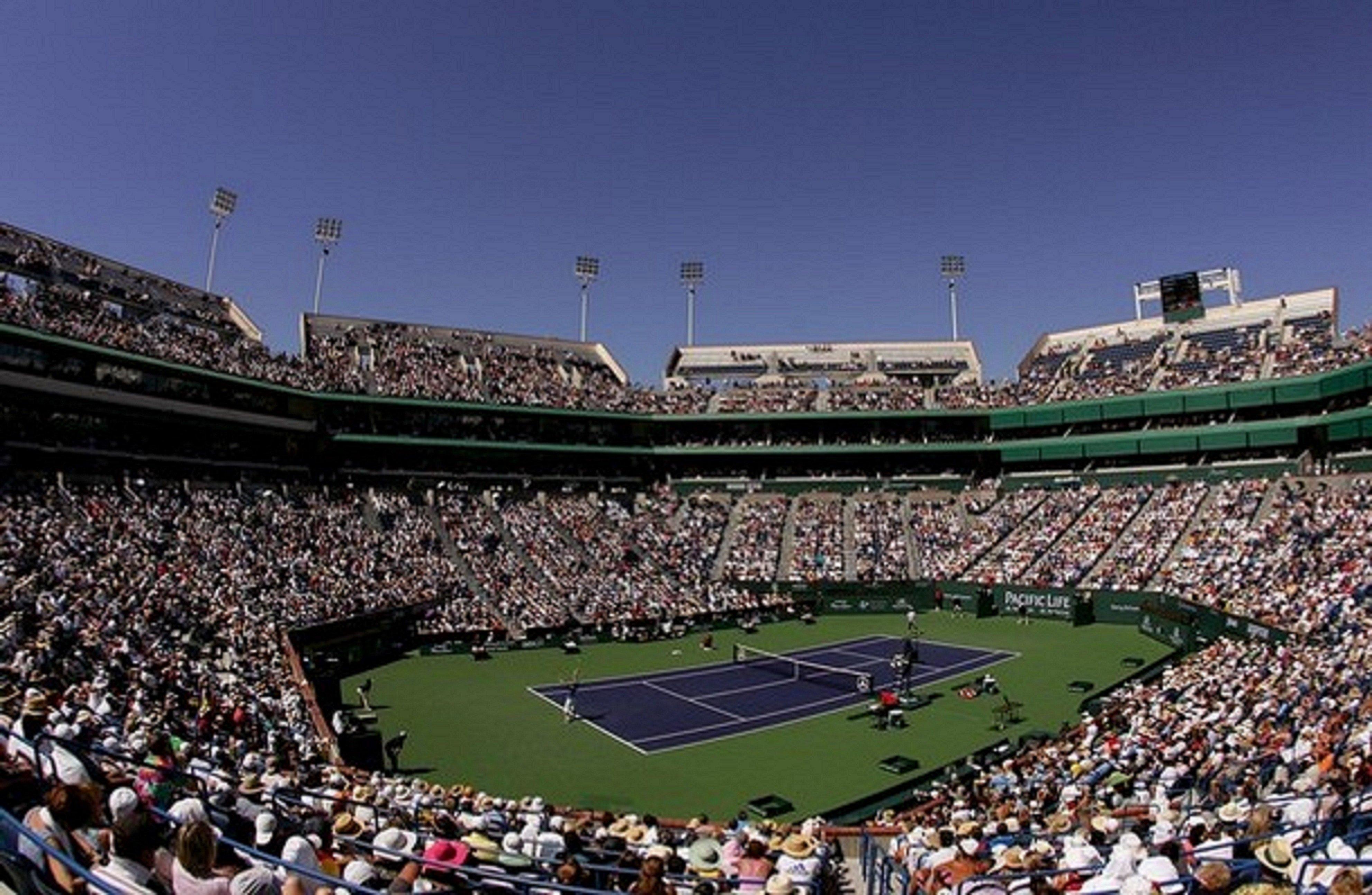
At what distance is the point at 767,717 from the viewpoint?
97.8 feet

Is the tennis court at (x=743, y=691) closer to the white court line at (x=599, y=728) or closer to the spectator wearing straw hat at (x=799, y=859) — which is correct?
the white court line at (x=599, y=728)

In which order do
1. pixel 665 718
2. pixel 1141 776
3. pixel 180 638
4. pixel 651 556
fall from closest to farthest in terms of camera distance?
1. pixel 1141 776
2. pixel 180 638
3. pixel 665 718
4. pixel 651 556

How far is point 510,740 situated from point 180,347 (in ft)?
115

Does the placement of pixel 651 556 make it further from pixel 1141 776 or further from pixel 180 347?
pixel 1141 776

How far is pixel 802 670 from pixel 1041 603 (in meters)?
19.8

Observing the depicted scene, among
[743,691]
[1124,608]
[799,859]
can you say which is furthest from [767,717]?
[1124,608]

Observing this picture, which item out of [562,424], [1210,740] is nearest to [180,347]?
[562,424]

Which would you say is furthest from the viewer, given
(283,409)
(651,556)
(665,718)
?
(651,556)

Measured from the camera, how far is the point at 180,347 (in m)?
48.2

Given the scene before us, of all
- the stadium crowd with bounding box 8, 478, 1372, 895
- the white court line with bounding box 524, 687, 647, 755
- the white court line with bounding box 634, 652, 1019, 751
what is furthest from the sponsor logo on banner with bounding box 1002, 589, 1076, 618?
the white court line with bounding box 524, 687, 647, 755

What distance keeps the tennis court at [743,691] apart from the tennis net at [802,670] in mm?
63

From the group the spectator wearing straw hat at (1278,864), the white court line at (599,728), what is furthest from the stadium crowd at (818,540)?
the spectator wearing straw hat at (1278,864)

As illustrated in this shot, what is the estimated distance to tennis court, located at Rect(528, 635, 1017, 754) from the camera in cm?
2861

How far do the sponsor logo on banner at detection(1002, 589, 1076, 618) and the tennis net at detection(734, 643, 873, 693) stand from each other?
698 inches
